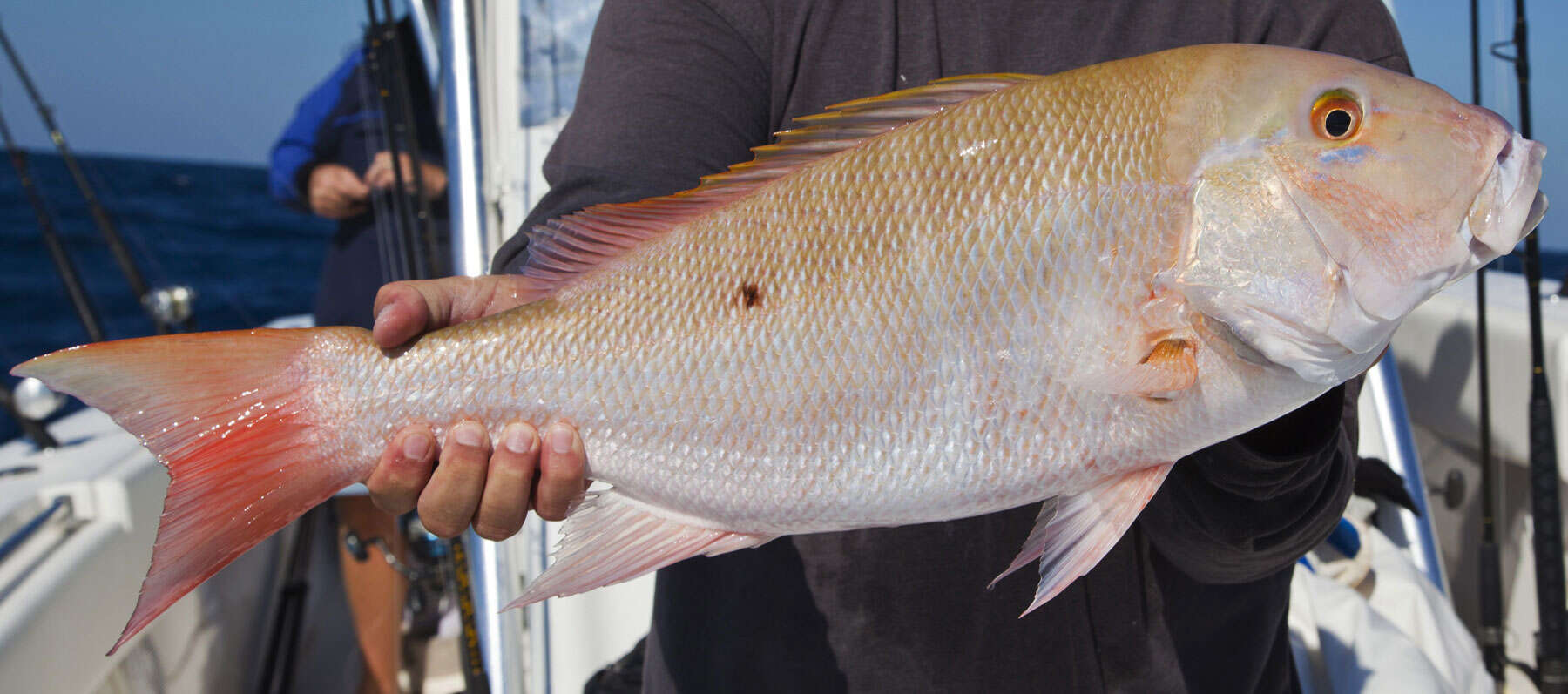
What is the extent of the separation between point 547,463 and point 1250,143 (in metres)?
0.87

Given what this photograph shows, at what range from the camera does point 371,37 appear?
335 centimetres

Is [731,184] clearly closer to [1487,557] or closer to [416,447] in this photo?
[416,447]

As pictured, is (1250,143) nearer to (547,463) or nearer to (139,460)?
(547,463)

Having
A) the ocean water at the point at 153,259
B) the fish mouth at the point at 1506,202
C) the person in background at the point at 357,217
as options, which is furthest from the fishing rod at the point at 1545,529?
the ocean water at the point at 153,259

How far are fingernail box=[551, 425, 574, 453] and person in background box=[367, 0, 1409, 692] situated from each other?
0.23 m

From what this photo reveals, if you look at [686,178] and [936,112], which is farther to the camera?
[686,178]

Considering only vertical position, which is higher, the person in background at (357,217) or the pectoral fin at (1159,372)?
the pectoral fin at (1159,372)

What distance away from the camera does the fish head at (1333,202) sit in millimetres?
923

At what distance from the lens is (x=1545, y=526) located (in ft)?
7.98

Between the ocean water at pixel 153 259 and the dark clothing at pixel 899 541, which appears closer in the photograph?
the dark clothing at pixel 899 541

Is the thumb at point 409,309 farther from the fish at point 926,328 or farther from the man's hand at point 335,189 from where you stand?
the man's hand at point 335,189

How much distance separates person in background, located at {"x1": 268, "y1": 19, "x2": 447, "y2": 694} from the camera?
3773 mm

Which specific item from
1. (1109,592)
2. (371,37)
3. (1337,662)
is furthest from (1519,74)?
(371,37)

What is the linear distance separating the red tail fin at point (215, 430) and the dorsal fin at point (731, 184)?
1.02ft
